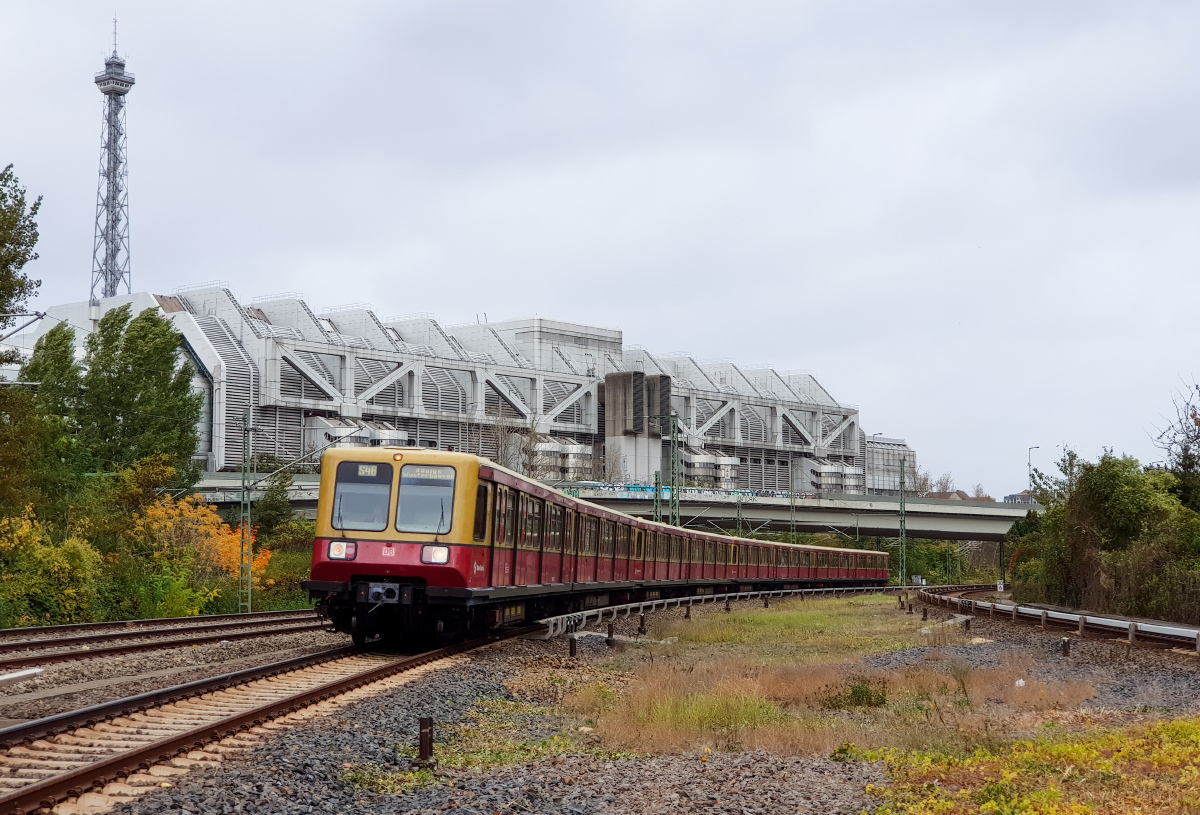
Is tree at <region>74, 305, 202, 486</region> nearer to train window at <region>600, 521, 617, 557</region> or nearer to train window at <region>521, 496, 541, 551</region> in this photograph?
train window at <region>600, 521, 617, 557</region>

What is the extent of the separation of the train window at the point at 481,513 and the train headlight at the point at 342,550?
1.77m

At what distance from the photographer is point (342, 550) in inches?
739

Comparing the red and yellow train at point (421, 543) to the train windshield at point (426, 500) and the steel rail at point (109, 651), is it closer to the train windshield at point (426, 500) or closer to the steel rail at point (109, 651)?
the train windshield at point (426, 500)

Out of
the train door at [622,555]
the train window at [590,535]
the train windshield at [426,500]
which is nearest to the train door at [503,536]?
the train windshield at [426,500]

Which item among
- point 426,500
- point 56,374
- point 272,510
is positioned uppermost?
point 56,374

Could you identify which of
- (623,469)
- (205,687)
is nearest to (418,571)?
(205,687)

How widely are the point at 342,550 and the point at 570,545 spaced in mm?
8934

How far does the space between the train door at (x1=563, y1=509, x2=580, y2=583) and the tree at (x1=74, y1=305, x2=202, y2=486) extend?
30327 millimetres

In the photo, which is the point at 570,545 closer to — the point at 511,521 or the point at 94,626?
the point at 511,521

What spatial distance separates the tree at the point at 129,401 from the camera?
2093 inches

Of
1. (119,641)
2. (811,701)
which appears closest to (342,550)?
(119,641)

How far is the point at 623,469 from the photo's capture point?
126 meters

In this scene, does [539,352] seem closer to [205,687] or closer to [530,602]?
[530,602]

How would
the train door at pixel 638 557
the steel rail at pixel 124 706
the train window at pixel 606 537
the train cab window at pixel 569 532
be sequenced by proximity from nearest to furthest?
1. the steel rail at pixel 124 706
2. the train cab window at pixel 569 532
3. the train window at pixel 606 537
4. the train door at pixel 638 557
